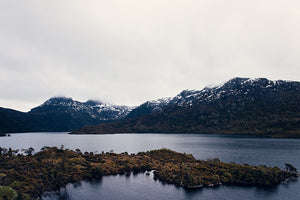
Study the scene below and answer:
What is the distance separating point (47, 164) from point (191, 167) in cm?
7882

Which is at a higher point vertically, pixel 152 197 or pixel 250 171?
pixel 250 171

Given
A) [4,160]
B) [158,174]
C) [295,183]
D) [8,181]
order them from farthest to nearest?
[4,160]
[158,174]
[295,183]
[8,181]

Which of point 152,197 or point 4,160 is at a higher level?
point 4,160

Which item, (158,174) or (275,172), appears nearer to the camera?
(275,172)

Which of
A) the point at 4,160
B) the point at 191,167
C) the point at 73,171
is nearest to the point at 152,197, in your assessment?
the point at 191,167

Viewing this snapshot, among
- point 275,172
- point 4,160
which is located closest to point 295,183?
point 275,172

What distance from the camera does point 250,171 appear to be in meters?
97.7

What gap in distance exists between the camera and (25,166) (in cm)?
10538

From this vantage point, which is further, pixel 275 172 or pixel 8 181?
pixel 275 172

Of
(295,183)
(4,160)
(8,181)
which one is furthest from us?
(4,160)

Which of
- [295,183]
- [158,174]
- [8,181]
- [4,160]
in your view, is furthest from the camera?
[4,160]

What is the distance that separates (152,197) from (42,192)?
43.3 m

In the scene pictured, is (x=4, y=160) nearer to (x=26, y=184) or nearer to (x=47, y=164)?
(x=47, y=164)

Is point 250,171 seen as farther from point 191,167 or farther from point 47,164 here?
point 47,164
